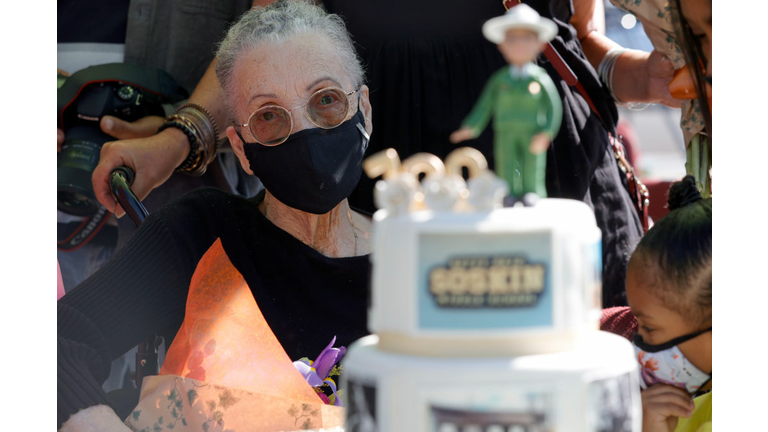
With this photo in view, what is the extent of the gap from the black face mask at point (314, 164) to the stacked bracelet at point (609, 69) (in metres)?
0.83

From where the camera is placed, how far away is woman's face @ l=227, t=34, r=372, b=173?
1.75 m

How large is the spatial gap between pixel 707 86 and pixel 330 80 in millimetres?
837

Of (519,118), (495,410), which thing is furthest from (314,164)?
(495,410)

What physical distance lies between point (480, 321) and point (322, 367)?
28.5 inches

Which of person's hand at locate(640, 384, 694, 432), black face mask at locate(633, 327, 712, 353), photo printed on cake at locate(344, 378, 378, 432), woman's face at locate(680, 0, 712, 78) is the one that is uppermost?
woman's face at locate(680, 0, 712, 78)

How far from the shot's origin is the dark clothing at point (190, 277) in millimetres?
1688

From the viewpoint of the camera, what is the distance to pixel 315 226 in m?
1.89

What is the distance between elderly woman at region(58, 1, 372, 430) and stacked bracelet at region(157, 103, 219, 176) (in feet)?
0.84

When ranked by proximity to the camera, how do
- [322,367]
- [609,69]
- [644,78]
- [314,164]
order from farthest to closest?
1. [609,69]
2. [644,78]
3. [314,164]
4. [322,367]

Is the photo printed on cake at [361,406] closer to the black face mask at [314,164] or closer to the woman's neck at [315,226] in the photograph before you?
the black face mask at [314,164]

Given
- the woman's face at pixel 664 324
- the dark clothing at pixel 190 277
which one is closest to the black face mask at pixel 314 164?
the dark clothing at pixel 190 277

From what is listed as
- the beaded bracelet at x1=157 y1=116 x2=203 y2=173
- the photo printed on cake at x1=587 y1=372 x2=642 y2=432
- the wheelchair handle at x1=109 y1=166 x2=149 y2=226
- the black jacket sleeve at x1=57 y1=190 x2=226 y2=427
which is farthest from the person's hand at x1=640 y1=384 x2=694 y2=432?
the beaded bracelet at x1=157 y1=116 x2=203 y2=173

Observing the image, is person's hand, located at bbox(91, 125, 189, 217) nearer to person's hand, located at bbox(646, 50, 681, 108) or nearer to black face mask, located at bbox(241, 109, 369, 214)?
black face mask, located at bbox(241, 109, 369, 214)

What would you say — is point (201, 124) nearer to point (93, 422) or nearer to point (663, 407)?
point (93, 422)
